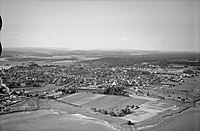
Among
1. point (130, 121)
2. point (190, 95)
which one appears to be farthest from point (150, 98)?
point (130, 121)

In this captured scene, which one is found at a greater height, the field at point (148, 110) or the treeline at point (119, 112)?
the treeline at point (119, 112)

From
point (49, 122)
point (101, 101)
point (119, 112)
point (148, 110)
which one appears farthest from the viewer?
point (101, 101)

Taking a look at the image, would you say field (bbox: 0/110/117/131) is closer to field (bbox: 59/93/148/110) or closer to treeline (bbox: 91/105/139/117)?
treeline (bbox: 91/105/139/117)

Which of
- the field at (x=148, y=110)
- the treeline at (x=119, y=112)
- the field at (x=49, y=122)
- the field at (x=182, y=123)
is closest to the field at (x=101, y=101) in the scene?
the treeline at (x=119, y=112)

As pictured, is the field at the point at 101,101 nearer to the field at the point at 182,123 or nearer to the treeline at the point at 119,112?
the treeline at the point at 119,112

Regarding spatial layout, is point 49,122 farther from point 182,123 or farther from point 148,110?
point 182,123

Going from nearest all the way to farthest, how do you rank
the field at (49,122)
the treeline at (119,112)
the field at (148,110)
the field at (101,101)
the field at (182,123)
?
the field at (49,122), the field at (182,123), the field at (148,110), the treeline at (119,112), the field at (101,101)

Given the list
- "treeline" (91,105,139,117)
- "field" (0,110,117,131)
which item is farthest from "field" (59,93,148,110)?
"field" (0,110,117,131)

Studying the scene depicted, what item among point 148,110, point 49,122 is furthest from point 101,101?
point 49,122

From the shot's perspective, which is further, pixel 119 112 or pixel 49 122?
pixel 119 112
